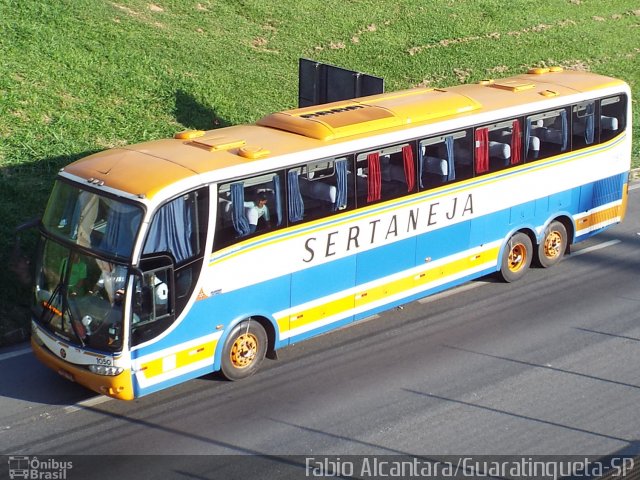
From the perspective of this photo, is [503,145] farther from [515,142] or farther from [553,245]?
[553,245]

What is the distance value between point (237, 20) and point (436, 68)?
231 inches

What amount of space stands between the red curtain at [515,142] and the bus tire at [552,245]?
165 centimetres

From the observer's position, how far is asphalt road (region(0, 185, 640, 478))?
11188 mm

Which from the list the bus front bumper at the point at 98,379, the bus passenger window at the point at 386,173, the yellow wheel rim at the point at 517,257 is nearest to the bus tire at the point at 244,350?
the bus front bumper at the point at 98,379

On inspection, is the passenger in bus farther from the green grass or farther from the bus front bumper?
the green grass

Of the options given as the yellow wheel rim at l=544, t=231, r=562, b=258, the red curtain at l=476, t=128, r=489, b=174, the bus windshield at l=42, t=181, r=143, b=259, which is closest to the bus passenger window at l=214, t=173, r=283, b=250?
the bus windshield at l=42, t=181, r=143, b=259

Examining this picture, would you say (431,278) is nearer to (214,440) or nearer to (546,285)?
(546,285)

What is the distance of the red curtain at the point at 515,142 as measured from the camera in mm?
15422

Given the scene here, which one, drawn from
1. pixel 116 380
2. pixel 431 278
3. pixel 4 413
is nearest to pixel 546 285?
pixel 431 278

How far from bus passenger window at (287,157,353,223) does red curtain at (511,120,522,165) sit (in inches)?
139

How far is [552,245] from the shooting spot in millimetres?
16703

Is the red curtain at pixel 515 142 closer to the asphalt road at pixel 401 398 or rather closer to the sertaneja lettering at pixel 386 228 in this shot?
the sertaneja lettering at pixel 386 228

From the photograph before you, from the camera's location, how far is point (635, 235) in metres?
18.4

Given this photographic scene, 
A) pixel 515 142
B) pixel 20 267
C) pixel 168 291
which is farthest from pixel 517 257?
pixel 20 267
